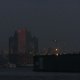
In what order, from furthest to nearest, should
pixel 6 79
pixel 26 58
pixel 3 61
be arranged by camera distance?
pixel 26 58
pixel 3 61
pixel 6 79

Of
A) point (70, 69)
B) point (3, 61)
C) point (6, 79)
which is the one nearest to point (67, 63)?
point (70, 69)

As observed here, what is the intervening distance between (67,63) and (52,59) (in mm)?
3376

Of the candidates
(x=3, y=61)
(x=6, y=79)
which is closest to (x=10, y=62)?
(x=3, y=61)

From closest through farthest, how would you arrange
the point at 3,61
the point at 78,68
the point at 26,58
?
1. the point at 78,68
2. the point at 3,61
3. the point at 26,58

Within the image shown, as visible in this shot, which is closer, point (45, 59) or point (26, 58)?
point (45, 59)

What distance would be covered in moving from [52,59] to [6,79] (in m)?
32.2

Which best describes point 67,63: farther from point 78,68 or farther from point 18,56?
point 18,56

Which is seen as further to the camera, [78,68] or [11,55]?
[11,55]

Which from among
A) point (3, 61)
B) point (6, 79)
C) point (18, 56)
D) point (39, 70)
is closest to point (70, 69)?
point (39, 70)

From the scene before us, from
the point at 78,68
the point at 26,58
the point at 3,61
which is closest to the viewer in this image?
the point at 78,68

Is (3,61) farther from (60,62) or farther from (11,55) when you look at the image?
(60,62)

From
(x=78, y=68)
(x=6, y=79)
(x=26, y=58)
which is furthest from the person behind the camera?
(x=26, y=58)

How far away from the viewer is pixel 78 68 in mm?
83125

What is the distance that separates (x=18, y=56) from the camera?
448ft
